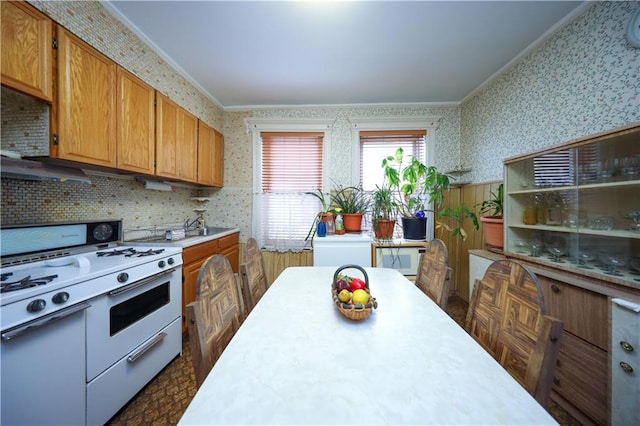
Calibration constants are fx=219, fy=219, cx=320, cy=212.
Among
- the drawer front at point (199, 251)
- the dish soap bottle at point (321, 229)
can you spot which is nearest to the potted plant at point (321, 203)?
the dish soap bottle at point (321, 229)

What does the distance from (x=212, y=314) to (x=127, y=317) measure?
3.14ft

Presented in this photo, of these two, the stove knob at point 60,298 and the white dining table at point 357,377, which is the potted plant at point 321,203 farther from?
the stove knob at point 60,298

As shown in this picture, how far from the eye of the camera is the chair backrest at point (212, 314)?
0.69 m

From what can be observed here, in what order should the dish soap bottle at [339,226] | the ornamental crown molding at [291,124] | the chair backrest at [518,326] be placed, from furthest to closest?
1. the ornamental crown molding at [291,124]
2. the dish soap bottle at [339,226]
3. the chair backrest at [518,326]

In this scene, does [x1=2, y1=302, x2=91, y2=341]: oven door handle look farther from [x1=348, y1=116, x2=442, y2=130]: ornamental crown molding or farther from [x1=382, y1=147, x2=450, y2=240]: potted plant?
[x1=348, y1=116, x2=442, y2=130]: ornamental crown molding

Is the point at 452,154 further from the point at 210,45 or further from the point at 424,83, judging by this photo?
the point at 210,45

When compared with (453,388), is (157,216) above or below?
above

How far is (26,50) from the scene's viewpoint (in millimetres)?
1108

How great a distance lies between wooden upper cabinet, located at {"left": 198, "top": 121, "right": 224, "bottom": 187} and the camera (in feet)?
8.30

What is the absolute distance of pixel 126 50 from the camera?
1.73 metres

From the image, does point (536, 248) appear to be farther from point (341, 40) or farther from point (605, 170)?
point (341, 40)

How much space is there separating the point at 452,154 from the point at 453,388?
3.07 meters

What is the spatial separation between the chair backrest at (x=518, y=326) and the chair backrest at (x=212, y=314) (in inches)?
38.9

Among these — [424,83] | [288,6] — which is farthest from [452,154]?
[288,6]
